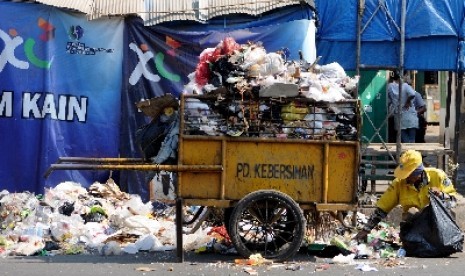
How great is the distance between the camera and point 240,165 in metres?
8.88

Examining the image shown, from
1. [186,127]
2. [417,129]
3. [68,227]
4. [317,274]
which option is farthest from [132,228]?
[417,129]

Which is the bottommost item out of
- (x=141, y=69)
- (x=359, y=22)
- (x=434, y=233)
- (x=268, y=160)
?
(x=434, y=233)

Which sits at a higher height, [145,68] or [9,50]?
A: [9,50]

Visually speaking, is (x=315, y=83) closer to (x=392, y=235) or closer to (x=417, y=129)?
(x=392, y=235)

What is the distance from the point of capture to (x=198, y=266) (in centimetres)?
871

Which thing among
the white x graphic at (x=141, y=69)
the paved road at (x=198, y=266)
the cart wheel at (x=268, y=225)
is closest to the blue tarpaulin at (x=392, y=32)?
the white x graphic at (x=141, y=69)

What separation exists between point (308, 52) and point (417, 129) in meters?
3.83

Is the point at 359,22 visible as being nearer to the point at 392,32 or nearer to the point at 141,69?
the point at 392,32

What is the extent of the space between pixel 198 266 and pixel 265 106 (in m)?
1.75

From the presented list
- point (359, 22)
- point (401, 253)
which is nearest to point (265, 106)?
point (401, 253)

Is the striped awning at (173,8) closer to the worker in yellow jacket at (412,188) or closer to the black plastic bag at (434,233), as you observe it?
the worker in yellow jacket at (412,188)

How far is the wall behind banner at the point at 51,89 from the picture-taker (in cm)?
1231

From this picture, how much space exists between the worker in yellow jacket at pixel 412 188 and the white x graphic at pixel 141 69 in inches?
174

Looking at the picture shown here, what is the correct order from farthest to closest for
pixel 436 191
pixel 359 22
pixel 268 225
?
pixel 359 22, pixel 436 191, pixel 268 225
